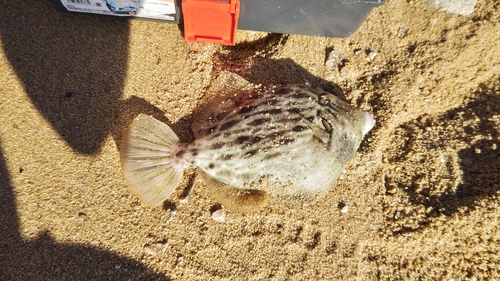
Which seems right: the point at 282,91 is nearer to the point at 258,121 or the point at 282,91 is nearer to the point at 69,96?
the point at 258,121

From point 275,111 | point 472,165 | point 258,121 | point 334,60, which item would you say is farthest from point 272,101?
point 472,165

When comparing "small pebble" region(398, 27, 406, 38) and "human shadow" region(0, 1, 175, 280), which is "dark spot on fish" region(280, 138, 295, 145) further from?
"small pebble" region(398, 27, 406, 38)

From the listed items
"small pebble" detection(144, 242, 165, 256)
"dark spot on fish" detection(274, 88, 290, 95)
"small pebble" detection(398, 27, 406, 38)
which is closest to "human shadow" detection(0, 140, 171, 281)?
"small pebble" detection(144, 242, 165, 256)

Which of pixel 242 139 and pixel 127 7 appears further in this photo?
pixel 127 7

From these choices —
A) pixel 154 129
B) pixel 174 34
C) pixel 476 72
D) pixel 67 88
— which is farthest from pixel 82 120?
pixel 476 72

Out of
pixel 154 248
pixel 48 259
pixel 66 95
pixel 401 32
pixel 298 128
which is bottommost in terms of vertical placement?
pixel 48 259

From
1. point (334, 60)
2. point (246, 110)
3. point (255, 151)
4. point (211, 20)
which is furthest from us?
point (334, 60)

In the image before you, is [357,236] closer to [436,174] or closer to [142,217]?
[436,174]
